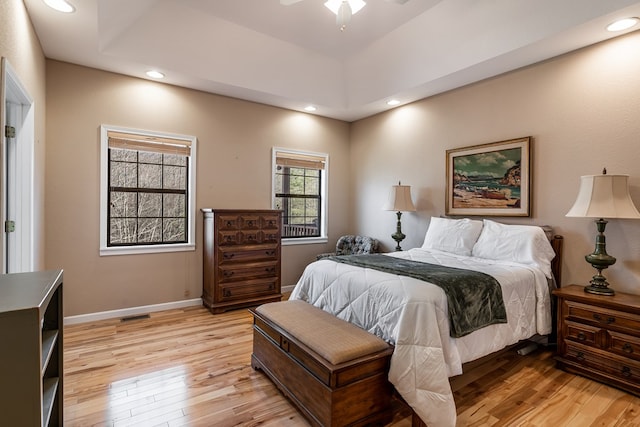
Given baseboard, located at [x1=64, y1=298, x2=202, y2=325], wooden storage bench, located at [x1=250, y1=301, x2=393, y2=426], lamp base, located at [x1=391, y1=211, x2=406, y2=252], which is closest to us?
wooden storage bench, located at [x1=250, y1=301, x2=393, y2=426]

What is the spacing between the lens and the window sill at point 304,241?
4871mm

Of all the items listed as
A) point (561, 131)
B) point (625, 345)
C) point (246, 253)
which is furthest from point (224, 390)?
point (561, 131)

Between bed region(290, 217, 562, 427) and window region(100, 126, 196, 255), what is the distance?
2.10 metres

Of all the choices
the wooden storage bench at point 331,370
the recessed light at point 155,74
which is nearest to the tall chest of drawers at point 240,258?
the recessed light at point 155,74

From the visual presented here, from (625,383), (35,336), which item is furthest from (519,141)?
Result: (35,336)

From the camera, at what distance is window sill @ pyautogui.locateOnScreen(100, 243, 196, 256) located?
11.7 ft

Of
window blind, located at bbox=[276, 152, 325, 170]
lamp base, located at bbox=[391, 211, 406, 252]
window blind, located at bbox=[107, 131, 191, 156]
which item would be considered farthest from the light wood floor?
window blind, located at bbox=[276, 152, 325, 170]

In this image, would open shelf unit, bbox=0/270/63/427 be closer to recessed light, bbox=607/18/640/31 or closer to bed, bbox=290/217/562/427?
bed, bbox=290/217/562/427

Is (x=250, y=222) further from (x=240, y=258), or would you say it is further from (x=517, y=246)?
(x=517, y=246)

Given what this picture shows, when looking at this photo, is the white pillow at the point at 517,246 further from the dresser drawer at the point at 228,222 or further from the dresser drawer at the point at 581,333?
the dresser drawer at the point at 228,222

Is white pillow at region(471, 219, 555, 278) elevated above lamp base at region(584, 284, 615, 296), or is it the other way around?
white pillow at region(471, 219, 555, 278)

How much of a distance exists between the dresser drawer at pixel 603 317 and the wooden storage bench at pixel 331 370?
5.55ft

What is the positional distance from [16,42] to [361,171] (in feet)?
13.8

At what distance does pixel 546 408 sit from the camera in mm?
2078
